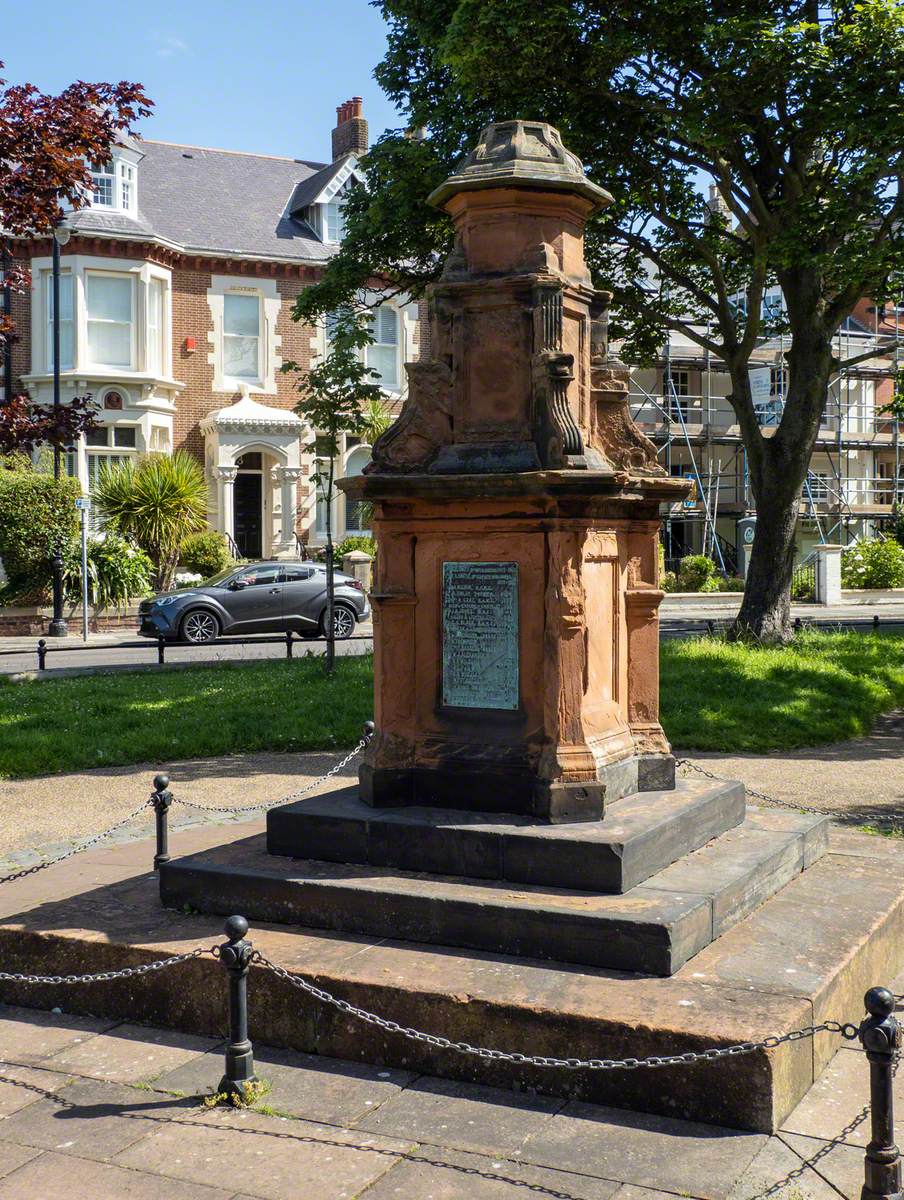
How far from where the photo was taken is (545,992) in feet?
18.0

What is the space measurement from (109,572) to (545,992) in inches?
985

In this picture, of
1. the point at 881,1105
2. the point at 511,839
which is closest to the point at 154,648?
the point at 511,839

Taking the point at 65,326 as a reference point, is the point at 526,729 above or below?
below

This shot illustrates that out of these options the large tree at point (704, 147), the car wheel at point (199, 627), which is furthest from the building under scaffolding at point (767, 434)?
the large tree at point (704, 147)

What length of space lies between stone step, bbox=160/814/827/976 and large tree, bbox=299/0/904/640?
10.6 metres

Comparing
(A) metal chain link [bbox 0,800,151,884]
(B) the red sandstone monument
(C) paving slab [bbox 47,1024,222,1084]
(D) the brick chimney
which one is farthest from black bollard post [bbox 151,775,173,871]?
(D) the brick chimney

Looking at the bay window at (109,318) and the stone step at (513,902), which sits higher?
the bay window at (109,318)

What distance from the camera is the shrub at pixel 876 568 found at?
3884 cm

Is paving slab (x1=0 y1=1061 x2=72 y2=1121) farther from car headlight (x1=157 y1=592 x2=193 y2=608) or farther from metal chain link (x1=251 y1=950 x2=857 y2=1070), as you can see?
car headlight (x1=157 y1=592 x2=193 y2=608)

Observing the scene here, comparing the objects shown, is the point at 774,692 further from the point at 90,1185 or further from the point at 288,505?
the point at 288,505

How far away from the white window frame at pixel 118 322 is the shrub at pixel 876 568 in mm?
22761

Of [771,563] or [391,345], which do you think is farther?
[391,345]

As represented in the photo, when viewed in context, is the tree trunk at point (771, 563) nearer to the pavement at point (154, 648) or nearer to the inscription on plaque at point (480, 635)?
the pavement at point (154, 648)

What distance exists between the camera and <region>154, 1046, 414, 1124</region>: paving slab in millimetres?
5172
